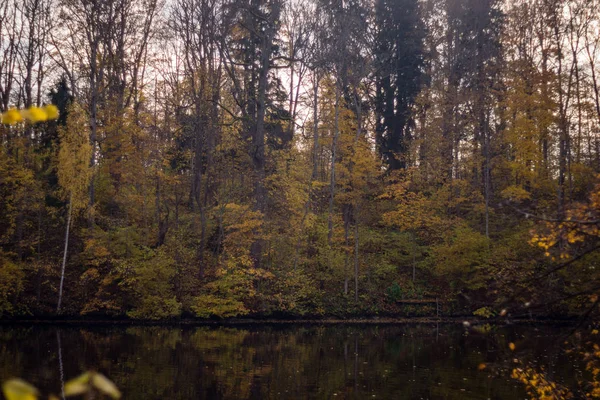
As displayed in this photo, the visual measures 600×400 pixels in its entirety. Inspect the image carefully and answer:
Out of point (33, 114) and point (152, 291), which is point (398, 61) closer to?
point (152, 291)

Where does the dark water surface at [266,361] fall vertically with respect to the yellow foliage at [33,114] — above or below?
below

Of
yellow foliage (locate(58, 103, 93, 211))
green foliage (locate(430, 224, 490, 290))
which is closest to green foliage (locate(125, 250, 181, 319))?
yellow foliage (locate(58, 103, 93, 211))

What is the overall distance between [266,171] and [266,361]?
43.6ft

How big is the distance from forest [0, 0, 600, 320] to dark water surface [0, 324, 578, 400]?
272 centimetres

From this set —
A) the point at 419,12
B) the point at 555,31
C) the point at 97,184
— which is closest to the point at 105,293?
the point at 97,184

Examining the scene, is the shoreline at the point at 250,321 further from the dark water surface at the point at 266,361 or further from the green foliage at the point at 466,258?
the green foliage at the point at 466,258

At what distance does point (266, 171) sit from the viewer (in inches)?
1052

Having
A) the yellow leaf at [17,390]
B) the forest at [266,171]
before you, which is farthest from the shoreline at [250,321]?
the yellow leaf at [17,390]

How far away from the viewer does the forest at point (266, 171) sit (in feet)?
73.4

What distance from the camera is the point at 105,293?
21922mm

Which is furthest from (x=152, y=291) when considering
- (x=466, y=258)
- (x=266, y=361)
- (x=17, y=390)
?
(x=17, y=390)

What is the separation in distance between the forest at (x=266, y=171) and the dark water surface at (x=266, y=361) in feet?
8.91

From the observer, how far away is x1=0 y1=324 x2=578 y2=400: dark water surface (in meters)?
11.5

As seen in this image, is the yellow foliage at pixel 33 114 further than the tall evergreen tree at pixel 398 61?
No
